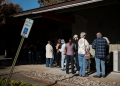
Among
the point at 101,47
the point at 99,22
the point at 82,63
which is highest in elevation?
the point at 99,22

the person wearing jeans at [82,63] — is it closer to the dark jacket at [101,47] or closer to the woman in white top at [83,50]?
the woman in white top at [83,50]

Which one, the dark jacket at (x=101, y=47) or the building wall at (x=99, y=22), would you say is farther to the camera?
the building wall at (x=99, y=22)

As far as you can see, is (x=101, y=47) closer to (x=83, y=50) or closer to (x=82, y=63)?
(x=83, y=50)

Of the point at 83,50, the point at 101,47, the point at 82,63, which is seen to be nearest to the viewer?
the point at 101,47

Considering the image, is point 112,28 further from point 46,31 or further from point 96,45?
point 46,31

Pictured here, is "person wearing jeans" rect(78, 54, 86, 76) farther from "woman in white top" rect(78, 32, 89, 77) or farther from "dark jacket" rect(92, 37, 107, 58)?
"dark jacket" rect(92, 37, 107, 58)

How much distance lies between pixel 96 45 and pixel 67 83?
2229 millimetres

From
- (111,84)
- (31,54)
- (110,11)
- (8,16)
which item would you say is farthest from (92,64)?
(8,16)

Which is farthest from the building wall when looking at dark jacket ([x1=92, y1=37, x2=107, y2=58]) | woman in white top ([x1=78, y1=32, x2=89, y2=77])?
woman in white top ([x1=78, y1=32, x2=89, y2=77])

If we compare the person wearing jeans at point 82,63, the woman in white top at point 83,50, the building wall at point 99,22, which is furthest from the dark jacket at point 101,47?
the building wall at point 99,22

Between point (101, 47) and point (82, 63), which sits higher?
point (101, 47)

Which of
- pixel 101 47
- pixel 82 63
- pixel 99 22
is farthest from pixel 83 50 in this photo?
pixel 99 22

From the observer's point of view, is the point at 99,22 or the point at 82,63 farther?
the point at 99,22

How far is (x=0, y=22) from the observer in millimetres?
11523
